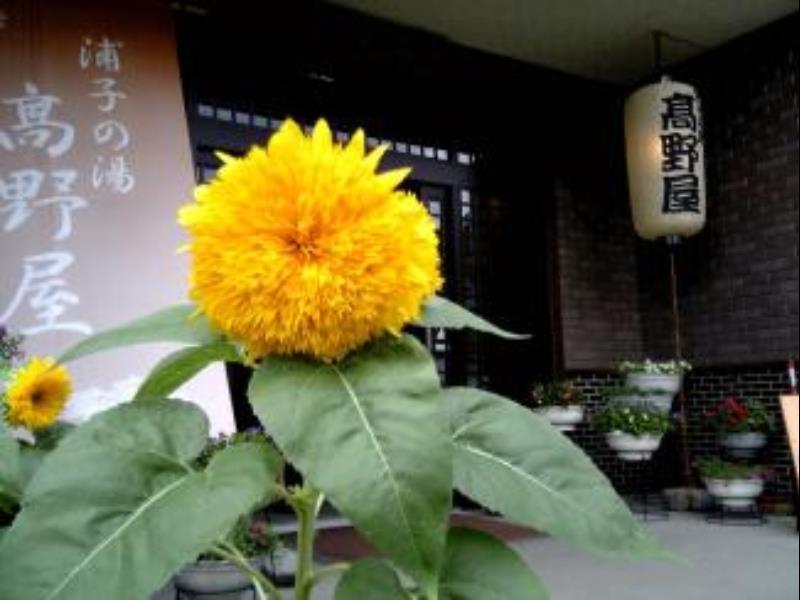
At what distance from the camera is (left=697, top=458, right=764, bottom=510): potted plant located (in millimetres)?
6840

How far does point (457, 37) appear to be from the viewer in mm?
7109

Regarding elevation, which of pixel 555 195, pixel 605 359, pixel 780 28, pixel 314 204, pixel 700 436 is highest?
pixel 780 28

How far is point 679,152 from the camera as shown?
7.02 metres

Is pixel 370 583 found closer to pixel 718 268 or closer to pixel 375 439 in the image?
pixel 375 439

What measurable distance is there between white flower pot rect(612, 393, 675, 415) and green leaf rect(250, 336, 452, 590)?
23.1 feet

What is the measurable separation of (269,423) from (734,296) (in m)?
7.71

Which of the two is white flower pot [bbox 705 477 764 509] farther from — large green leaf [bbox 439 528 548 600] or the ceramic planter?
large green leaf [bbox 439 528 548 600]

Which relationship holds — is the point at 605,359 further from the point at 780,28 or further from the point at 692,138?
the point at 780,28

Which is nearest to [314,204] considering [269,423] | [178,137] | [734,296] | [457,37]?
[269,423]

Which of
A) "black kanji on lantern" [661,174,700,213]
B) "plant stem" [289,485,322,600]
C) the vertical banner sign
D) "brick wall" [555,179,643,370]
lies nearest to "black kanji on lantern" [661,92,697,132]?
"black kanji on lantern" [661,174,700,213]

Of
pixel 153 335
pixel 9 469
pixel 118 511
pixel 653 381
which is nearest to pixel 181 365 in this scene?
pixel 153 335

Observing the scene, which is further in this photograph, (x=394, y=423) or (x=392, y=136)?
(x=392, y=136)

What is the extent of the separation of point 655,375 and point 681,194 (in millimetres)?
1575

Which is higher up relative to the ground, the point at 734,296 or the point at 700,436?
the point at 734,296
